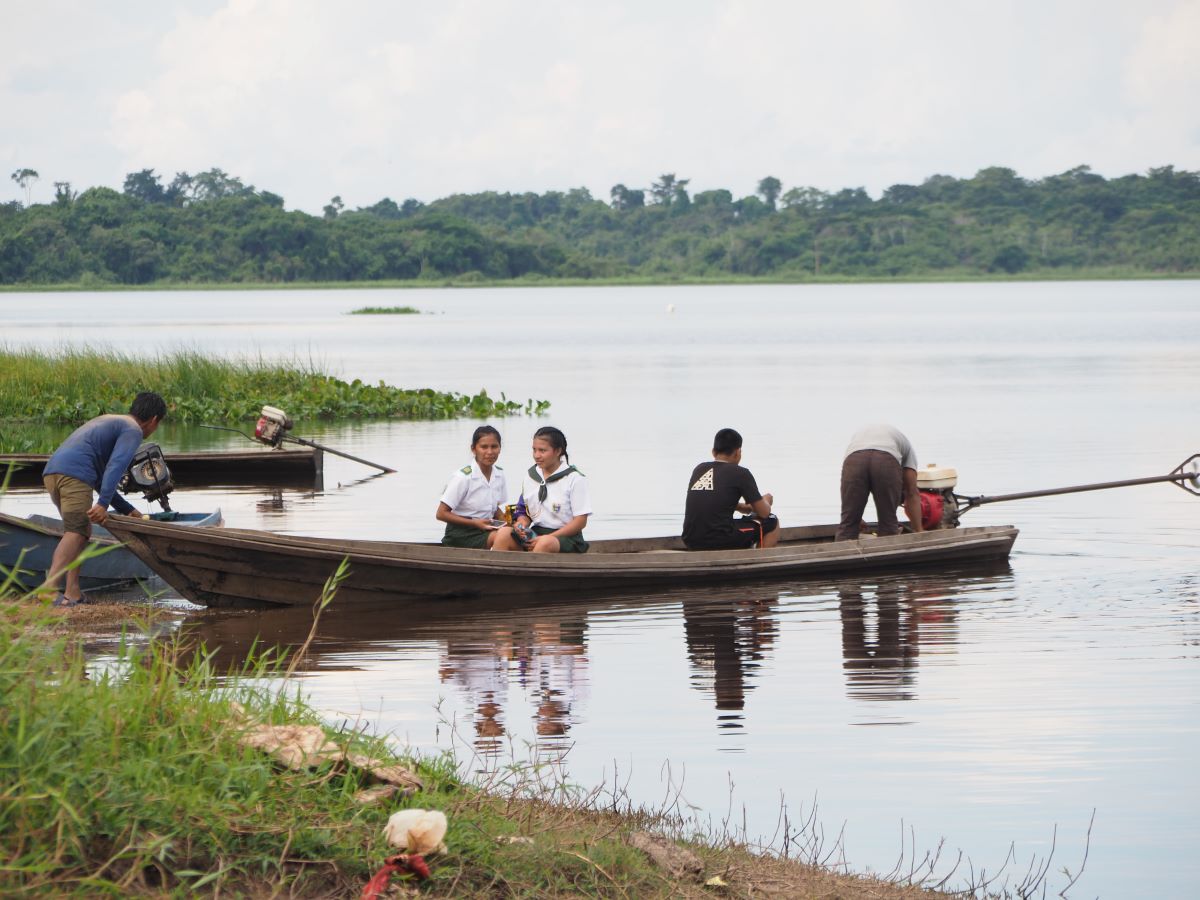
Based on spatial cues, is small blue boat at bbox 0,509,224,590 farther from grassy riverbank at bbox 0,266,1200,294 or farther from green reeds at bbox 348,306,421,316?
grassy riverbank at bbox 0,266,1200,294

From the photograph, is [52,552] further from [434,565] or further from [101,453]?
[434,565]

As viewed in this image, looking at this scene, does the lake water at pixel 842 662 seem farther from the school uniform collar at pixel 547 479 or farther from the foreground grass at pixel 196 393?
the school uniform collar at pixel 547 479

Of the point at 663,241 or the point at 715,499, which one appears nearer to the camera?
the point at 715,499

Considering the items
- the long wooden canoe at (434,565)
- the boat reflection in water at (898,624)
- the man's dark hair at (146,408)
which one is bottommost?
the boat reflection in water at (898,624)

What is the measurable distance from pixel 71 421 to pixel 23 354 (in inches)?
143

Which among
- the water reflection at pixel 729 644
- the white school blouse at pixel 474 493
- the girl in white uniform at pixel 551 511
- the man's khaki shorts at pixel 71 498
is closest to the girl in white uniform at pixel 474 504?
the white school blouse at pixel 474 493

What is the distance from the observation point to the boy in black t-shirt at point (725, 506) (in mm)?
10656

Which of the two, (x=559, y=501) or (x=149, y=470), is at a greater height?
(x=149, y=470)

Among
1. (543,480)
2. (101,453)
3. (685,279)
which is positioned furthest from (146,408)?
(685,279)

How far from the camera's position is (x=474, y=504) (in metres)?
10.5

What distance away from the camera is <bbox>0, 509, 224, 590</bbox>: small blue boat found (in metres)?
10.0

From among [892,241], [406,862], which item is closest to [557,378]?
[406,862]

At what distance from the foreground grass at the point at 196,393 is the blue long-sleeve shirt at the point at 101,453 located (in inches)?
521

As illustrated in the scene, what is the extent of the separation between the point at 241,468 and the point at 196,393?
732 centimetres
